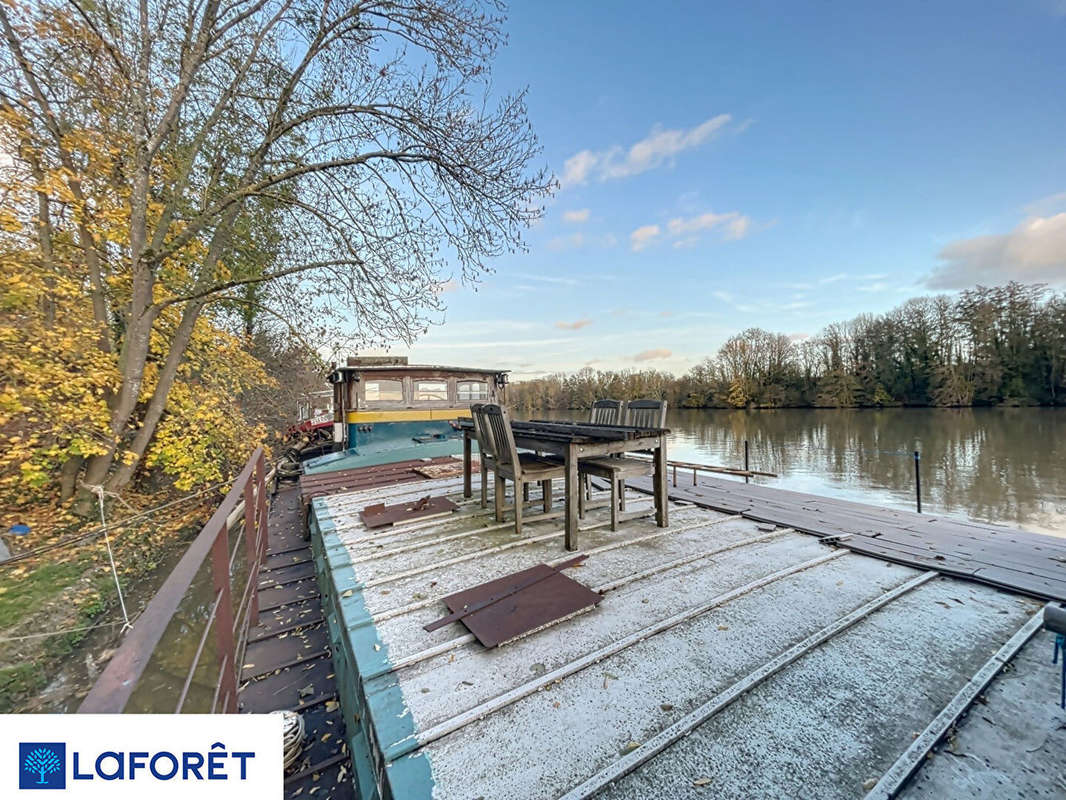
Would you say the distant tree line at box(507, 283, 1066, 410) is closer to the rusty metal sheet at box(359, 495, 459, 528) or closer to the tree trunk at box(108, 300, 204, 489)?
the tree trunk at box(108, 300, 204, 489)

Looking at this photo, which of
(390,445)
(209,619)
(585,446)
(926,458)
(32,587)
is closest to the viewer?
(209,619)

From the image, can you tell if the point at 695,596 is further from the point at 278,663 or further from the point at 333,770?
the point at 278,663

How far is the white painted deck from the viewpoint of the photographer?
42.6 inches

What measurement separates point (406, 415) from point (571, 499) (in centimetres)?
520

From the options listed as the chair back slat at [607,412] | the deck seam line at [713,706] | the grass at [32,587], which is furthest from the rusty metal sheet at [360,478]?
the deck seam line at [713,706]

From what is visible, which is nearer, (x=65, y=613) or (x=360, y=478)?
(x=65, y=613)

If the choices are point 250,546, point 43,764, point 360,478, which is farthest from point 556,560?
point 360,478

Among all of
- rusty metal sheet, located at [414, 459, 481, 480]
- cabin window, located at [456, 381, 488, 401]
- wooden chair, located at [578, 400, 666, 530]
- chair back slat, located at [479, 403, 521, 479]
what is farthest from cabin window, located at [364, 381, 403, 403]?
wooden chair, located at [578, 400, 666, 530]

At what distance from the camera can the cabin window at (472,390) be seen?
763 centimetres

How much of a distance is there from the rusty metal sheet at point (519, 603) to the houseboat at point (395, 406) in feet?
14.4

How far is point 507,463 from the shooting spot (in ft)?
10.00

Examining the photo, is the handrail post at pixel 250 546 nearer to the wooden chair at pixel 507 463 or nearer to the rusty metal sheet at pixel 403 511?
the rusty metal sheet at pixel 403 511

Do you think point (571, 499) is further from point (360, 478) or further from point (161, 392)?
point (161, 392)

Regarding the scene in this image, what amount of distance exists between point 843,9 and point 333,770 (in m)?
11.0
